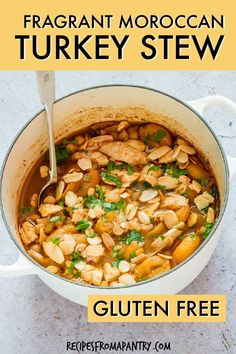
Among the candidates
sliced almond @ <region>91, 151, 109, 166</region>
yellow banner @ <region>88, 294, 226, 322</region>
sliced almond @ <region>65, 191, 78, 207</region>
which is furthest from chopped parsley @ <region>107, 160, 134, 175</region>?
yellow banner @ <region>88, 294, 226, 322</region>

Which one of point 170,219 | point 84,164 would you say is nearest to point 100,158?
point 84,164

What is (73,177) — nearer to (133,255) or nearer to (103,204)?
(103,204)

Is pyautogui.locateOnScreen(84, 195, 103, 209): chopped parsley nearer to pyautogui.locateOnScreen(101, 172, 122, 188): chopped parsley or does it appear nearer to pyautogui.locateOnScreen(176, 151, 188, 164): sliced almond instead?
pyautogui.locateOnScreen(101, 172, 122, 188): chopped parsley

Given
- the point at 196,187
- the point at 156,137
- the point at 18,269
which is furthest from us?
the point at 156,137

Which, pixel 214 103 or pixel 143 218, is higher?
pixel 214 103

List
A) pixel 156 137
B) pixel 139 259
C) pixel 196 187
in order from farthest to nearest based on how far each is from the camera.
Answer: pixel 156 137, pixel 196 187, pixel 139 259
